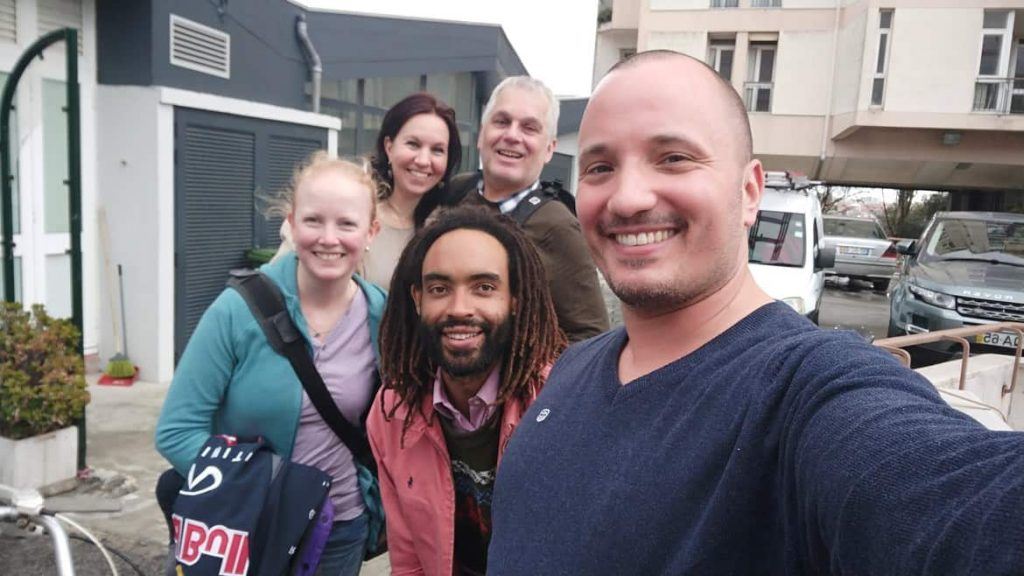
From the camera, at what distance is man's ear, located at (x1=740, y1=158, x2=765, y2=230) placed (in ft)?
4.06

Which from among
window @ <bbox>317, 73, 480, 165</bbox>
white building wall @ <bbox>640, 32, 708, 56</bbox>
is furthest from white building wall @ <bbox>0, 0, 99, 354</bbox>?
white building wall @ <bbox>640, 32, 708, 56</bbox>

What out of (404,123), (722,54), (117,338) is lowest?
(117,338)

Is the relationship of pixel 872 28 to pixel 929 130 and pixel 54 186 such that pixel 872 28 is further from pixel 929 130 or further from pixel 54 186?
pixel 54 186

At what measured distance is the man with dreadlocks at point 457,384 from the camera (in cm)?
191

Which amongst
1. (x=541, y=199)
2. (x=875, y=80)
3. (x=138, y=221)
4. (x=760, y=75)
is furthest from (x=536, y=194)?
(x=760, y=75)

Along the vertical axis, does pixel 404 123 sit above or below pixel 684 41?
below

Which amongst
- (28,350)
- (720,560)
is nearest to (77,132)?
(28,350)

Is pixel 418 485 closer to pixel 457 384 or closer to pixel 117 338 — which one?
pixel 457 384

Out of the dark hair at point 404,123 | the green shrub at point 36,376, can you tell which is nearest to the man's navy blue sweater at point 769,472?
the dark hair at point 404,123

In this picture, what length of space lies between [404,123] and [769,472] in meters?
2.26

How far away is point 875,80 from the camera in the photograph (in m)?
18.1

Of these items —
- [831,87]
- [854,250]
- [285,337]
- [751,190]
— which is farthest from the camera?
[831,87]

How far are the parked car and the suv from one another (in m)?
6.89

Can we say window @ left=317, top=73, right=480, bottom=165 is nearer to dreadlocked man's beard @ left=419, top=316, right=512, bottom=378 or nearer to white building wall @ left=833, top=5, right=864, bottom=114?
dreadlocked man's beard @ left=419, top=316, right=512, bottom=378
